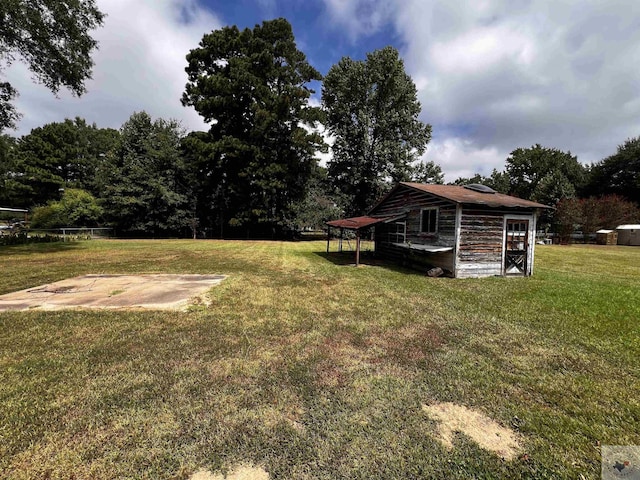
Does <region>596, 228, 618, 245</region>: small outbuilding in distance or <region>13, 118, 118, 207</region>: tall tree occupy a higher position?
<region>13, 118, 118, 207</region>: tall tree

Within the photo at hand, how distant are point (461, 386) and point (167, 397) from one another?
127 inches

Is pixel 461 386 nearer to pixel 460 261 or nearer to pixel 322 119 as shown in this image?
pixel 460 261

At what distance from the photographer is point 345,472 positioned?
206cm

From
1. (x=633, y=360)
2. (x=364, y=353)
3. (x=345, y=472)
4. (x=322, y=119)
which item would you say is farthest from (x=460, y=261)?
(x=322, y=119)

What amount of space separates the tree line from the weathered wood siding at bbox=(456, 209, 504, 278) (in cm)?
1702

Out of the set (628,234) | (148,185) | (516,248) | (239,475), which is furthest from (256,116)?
(628,234)

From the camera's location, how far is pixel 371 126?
2923 centimetres

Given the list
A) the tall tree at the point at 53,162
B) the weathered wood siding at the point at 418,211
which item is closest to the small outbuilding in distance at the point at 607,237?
the weathered wood siding at the point at 418,211

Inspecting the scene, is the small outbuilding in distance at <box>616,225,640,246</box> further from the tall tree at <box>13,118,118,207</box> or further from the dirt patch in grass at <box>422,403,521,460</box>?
the tall tree at <box>13,118,118,207</box>

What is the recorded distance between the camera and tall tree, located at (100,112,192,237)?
82.8 feet

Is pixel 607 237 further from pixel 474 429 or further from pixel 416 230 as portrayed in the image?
pixel 474 429

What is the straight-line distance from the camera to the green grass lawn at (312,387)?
2.17 meters

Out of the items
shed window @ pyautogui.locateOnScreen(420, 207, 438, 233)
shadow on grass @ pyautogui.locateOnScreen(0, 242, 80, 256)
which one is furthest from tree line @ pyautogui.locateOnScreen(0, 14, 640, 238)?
shed window @ pyautogui.locateOnScreen(420, 207, 438, 233)
